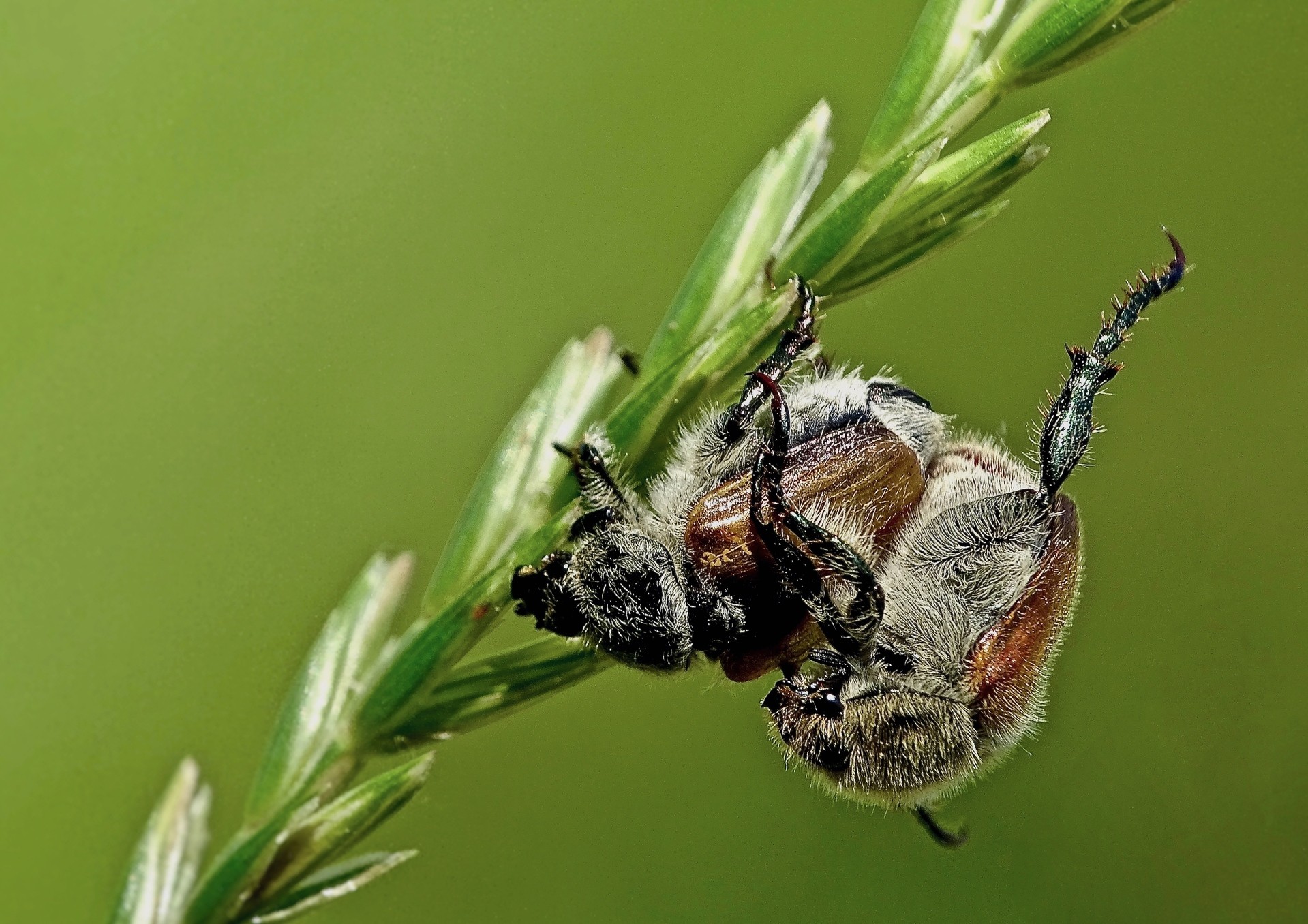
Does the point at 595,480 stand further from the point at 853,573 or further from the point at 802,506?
the point at 853,573

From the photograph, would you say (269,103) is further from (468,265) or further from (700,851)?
(700,851)

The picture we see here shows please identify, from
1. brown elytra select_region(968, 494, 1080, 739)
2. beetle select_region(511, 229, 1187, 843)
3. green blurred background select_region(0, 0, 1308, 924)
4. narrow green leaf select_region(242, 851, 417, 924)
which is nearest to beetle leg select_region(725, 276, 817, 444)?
beetle select_region(511, 229, 1187, 843)

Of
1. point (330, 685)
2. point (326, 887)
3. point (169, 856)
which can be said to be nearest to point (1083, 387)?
point (330, 685)

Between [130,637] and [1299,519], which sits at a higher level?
[130,637]

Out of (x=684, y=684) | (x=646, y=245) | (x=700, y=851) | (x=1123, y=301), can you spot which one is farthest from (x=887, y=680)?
(x=646, y=245)

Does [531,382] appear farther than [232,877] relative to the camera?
Yes

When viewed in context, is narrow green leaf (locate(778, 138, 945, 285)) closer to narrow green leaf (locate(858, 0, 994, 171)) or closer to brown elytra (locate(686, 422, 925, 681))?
narrow green leaf (locate(858, 0, 994, 171))
